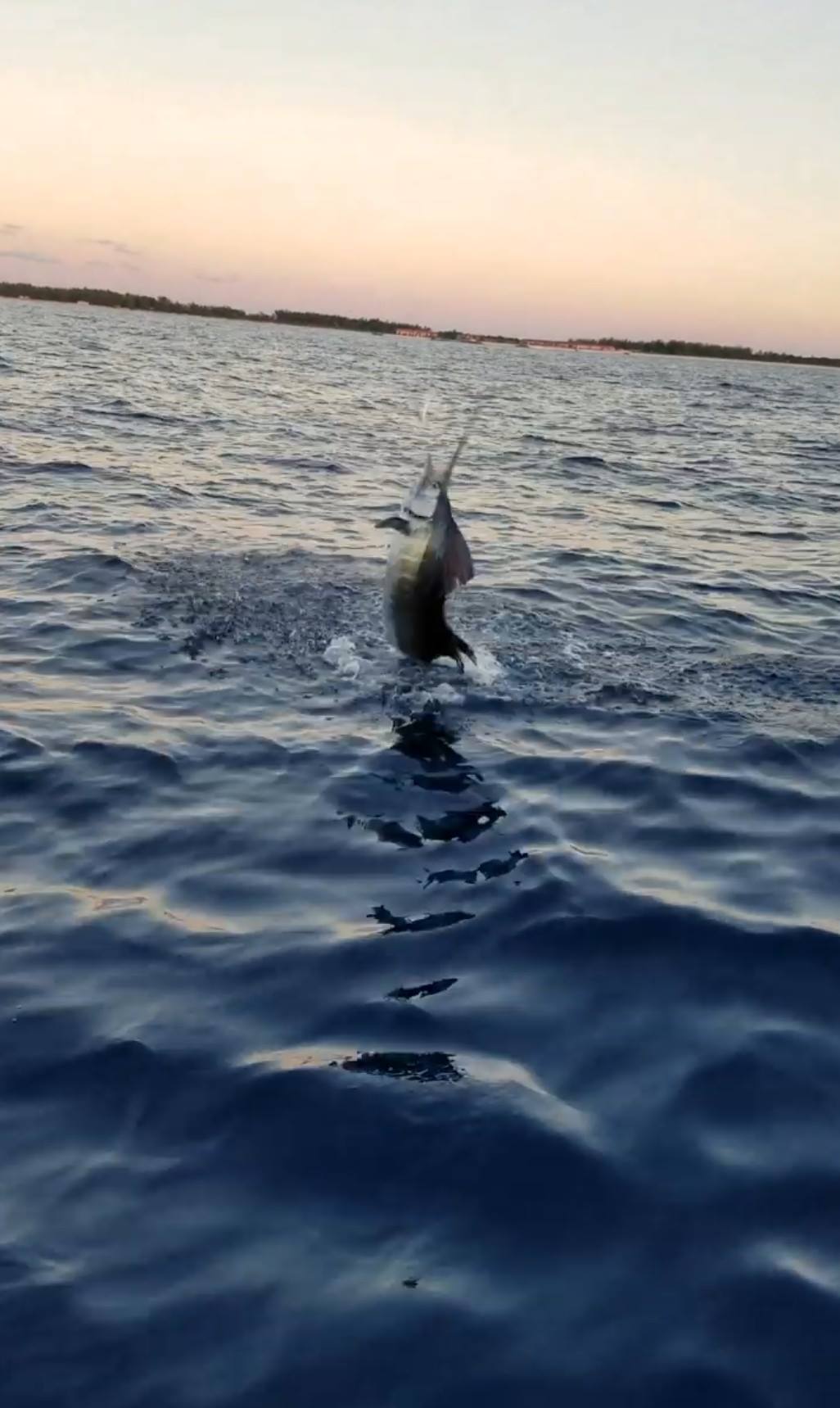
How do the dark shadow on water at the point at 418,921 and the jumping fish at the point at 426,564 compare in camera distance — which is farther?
the jumping fish at the point at 426,564

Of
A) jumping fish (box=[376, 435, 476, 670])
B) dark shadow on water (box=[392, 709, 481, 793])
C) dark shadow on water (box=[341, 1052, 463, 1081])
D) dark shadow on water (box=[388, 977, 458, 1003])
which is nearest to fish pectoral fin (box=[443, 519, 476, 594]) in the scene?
jumping fish (box=[376, 435, 476, 670])

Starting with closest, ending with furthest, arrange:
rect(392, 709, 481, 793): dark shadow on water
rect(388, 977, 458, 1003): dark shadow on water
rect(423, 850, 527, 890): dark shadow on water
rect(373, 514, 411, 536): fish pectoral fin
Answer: rect(388, 977, 458, 1003): dark shadow on water
rect(423, 850, 527, 890): dark shadow on water
rect(392, 709, 481, 793): dark shadow on water
rect(373, 514, 411, 536): fish pectoral fin

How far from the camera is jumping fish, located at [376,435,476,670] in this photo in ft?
27.8

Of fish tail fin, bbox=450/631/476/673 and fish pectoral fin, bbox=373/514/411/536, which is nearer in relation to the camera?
fish pectoral fin, bbox=373/514/411/536

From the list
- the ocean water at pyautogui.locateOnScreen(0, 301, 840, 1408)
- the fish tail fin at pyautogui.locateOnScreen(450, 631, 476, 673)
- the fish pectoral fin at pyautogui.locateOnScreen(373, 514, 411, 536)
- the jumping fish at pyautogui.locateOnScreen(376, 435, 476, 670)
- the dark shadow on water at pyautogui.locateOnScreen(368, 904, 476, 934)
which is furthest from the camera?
the fish tail fin at pyautogui.locateOnScreen(450, 631, 476, 673)

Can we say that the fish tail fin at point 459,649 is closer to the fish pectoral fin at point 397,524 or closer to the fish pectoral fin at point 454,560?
the fish pectoral fin at point 454,560

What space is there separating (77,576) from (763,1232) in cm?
1016

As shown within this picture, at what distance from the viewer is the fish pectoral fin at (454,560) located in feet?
27.9

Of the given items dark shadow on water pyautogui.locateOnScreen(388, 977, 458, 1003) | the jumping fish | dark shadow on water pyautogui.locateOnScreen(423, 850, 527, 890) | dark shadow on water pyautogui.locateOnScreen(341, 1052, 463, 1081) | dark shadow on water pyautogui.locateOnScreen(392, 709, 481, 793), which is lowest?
dark shadow on water pyautogui.locateOnScreen(341, 1052, 463, 1081)

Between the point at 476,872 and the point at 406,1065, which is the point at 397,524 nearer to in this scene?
the point at 476,872

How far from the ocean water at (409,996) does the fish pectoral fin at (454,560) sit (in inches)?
42.8

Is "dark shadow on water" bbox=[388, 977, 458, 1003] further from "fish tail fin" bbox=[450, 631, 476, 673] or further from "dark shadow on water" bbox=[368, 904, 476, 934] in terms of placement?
"fish tail fin" bbox=[450, 631, 476, 673]

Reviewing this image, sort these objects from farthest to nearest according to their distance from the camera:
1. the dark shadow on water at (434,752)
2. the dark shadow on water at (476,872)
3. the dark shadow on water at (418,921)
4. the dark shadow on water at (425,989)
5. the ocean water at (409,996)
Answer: the dark shadow on water at (434,752) → the dark shadow on water at (476,872) → the dark shadow on water at (418,921) → the dark shadow on water at (425,989) → the ocean water at (409,996)

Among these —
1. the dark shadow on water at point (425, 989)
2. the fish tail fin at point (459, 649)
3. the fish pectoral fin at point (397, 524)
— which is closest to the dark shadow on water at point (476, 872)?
the dark shadow on water at point (425, 989)
